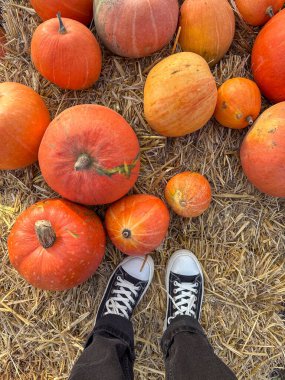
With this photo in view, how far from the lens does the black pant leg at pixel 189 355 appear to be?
137cm

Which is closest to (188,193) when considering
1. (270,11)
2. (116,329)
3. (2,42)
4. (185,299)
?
(185,299)

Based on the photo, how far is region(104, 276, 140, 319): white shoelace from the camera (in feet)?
6.44

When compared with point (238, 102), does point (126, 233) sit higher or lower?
lower

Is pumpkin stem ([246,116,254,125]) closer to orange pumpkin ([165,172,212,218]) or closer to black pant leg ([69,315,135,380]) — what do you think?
orange pumpkin ([165,172,212,218])

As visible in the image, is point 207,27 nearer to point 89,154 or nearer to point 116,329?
point 89,154

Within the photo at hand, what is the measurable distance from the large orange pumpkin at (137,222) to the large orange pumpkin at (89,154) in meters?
0.14

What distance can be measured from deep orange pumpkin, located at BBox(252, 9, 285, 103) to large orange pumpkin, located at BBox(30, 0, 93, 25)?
36.8 inches

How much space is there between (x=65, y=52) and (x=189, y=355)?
1.50 meters

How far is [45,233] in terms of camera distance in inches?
60.3

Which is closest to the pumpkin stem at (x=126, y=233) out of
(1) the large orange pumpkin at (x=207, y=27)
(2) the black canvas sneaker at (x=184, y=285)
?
A: (2) the black canvas sneaker at (x=184, y=285)

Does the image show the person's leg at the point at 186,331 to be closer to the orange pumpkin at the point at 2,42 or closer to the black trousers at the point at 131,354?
the black trousers at the point at 131,354

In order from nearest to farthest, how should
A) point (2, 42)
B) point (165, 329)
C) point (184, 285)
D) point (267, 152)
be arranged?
1. point (267, 152)
2. point (165, 329)
3. point (184, 285)
4. point (2, 42)

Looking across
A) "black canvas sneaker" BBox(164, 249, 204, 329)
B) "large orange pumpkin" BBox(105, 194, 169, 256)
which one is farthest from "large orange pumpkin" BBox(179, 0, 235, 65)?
"black canvas sneaker" BBox(164, 249, 204, 329)

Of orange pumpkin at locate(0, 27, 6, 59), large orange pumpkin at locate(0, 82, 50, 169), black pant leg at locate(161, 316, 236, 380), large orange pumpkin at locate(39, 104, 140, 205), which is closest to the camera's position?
black pant leg at locate(161, 316, 236, 380)
